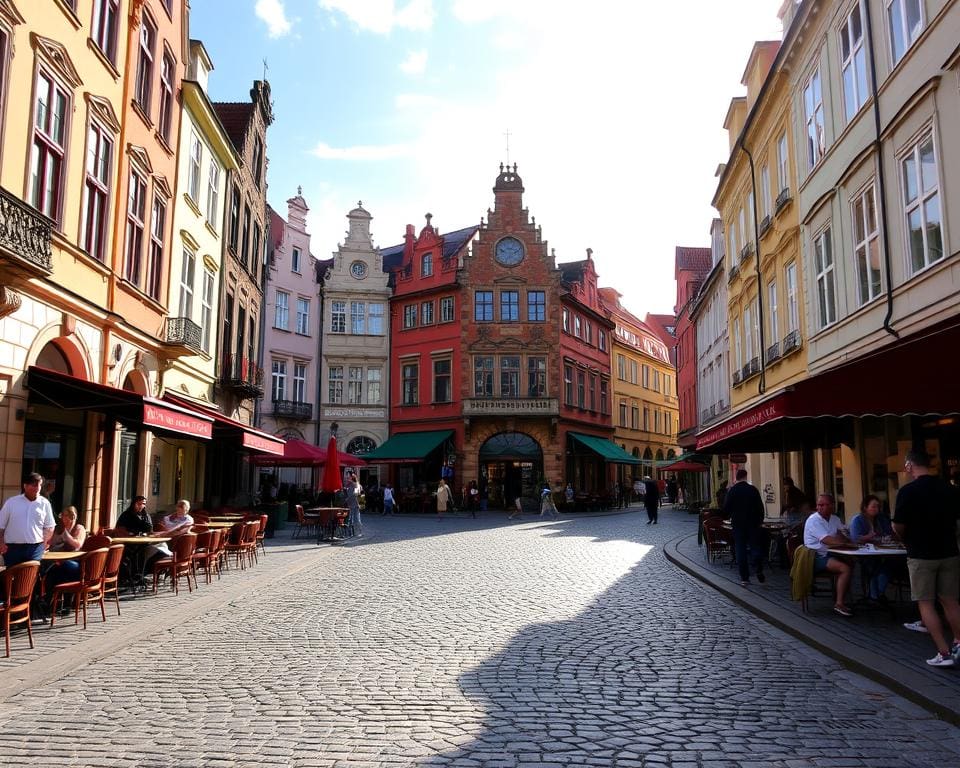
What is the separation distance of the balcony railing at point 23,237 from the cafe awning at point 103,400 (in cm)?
184

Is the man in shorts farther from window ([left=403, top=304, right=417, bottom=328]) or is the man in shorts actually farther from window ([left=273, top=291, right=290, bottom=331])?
window ([left=403, top=304, right=417, bottom=328])

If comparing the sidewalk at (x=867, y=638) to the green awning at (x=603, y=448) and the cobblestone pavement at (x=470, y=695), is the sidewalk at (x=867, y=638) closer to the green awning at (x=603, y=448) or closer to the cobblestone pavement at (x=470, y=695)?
the cobblestone pavement at (x=470, y=695)

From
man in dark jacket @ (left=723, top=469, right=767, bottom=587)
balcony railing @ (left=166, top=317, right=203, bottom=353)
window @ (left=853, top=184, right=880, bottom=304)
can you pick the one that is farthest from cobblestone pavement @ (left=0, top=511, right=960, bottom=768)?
balcony railing @ (left=166, top=317, right=203, bottom=353)

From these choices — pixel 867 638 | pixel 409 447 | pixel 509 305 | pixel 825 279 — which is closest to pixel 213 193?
pixel 825 279

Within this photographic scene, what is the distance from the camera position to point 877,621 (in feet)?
29.9

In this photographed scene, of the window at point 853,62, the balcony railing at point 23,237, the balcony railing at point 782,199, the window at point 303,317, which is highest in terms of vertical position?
the window at point 303,317

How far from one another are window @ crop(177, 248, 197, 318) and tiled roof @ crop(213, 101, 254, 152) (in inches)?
265

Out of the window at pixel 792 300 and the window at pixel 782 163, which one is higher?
the window at pixel 782 163

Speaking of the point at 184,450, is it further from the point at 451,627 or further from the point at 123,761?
the point at 123,761

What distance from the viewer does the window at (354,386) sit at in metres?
43.7

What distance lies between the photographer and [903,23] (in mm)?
11875

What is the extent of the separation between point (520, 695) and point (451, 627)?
115 inches

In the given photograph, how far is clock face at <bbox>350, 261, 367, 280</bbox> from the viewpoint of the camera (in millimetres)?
44750

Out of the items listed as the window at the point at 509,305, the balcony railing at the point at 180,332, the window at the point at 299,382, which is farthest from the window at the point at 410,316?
the balcony railing at the point at 180,332
